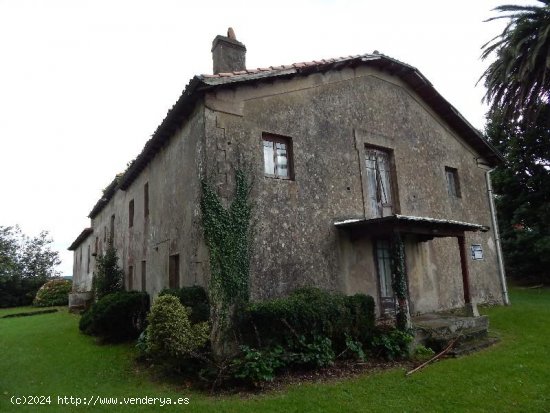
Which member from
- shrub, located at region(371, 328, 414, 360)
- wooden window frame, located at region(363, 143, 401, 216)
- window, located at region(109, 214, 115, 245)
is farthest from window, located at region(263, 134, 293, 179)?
window, located at region(109, 214, 115, 245)

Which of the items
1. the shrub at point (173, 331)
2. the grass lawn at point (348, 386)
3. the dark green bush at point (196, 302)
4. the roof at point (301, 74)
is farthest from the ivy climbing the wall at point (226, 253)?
the roof at point (301, 74)

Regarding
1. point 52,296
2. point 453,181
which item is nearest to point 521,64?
point 453,181

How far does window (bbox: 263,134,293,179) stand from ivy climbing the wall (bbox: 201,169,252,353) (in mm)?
1175

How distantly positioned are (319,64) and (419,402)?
8.83 meters

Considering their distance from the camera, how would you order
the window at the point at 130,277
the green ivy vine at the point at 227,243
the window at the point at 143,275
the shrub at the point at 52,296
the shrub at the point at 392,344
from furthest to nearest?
1. the shrub at the point at 52,296
2. the window at the point at 130,277
3. the window at the point at 143,275
4. the shrub at the point at 392,344
5. the green ivy vine at the point at 227,243

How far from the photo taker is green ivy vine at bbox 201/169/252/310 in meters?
8.99

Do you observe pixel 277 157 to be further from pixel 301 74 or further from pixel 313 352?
pixel 313 352

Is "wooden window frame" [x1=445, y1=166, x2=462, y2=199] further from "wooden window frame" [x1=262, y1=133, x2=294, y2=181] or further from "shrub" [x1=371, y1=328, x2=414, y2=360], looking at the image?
"shrub" [x1=371, y1=328, x2=414, y2=360]

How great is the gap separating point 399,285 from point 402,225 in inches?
59.9

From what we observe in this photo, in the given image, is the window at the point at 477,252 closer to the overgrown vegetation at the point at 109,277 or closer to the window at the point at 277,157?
the window at the point at 277,157

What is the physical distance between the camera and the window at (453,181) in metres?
15.6

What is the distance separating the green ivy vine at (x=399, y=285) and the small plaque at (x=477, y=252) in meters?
6.45

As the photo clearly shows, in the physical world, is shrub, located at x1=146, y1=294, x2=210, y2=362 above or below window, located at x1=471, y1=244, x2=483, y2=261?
below

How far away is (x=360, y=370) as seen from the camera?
853 centimetres
